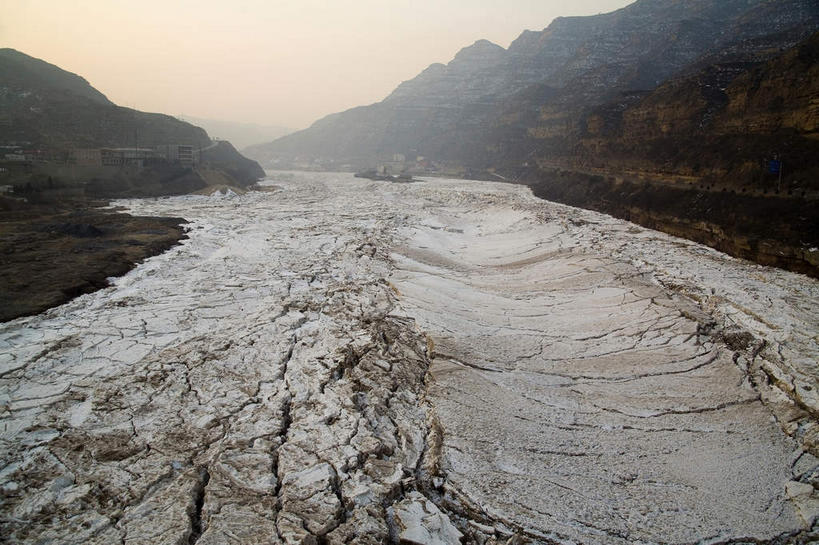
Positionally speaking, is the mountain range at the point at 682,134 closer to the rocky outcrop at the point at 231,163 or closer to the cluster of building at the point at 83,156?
the rocky outcrop at the point at 231,163

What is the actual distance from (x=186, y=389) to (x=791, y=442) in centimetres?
729

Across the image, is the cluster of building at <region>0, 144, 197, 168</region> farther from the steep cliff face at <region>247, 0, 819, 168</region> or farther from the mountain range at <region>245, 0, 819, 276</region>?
the steep cliff face at <region>247, 0, 819, 168</region>

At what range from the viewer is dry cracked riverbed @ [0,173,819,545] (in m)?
3.74

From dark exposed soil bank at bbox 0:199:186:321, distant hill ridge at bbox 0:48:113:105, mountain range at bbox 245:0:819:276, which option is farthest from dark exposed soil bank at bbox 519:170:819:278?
distant hill ridge at bbox 0:48:113:105

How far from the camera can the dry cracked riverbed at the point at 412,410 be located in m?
3.74

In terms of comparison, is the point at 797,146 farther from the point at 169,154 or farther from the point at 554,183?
the point at 169,154

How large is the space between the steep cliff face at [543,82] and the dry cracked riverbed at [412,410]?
27.1m

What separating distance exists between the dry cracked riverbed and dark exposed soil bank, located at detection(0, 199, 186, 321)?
0.58 m

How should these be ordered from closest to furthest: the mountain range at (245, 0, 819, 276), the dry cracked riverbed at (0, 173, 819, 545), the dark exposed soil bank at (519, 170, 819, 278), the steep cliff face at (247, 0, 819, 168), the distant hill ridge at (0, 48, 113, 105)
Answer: the dry cracked riverbed at (0, 173, 819, 545)
the dark exposed soil bank at (519, 170, 819, 278)
the mountain range at (245, 0, 819, 276)
the distant hill ridge at (0, 48, 113, 105)
the steep cliff face at (247, 0, 819, 168)

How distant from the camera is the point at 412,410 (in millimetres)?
5398

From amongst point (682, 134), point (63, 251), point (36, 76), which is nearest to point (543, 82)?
point (682, 134)

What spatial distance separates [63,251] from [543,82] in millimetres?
86355

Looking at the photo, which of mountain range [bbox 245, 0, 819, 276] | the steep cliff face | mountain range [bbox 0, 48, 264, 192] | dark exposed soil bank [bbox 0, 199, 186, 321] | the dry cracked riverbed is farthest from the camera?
the steep cliff face

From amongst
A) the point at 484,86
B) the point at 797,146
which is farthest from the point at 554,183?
the point at 484,86
